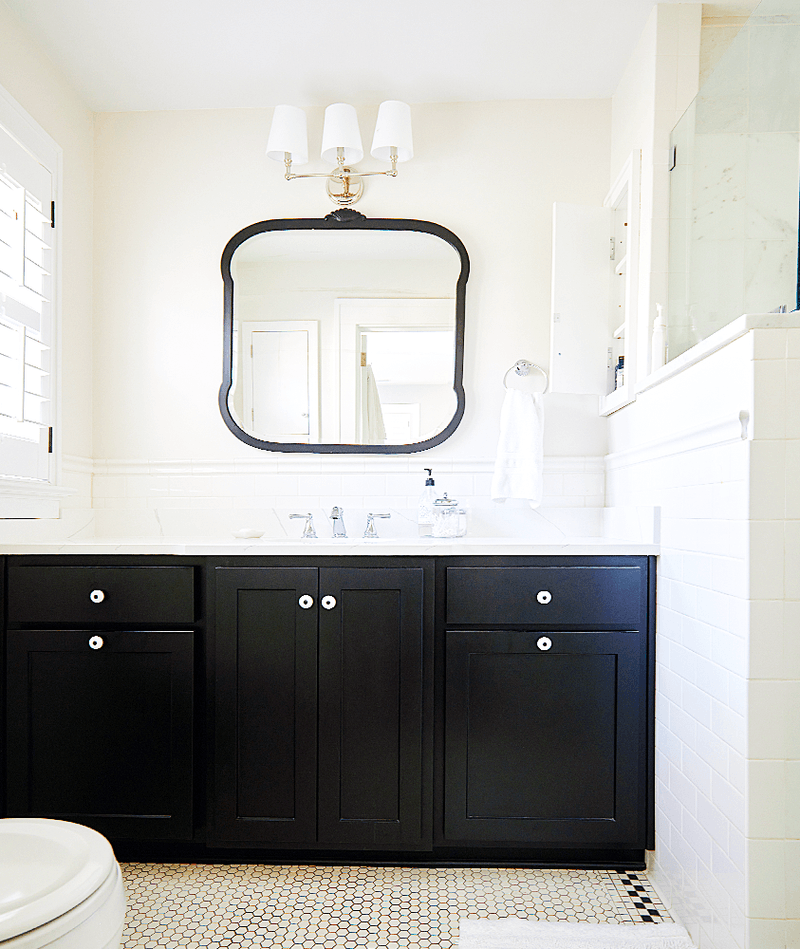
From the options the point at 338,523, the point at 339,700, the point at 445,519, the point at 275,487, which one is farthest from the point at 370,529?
the point at 339,700

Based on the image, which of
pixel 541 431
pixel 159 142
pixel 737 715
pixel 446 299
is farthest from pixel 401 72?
pixel 737 715

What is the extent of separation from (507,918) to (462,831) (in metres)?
0.25

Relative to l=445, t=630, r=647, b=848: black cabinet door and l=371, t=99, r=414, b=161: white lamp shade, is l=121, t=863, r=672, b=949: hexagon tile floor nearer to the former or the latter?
l=445, t=630, r=647, b=848: black cabinet door

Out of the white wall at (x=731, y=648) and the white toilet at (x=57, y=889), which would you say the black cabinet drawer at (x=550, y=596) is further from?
the white toilet at (x=57, y=889)

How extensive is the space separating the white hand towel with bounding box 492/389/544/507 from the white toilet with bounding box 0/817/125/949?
159 cm

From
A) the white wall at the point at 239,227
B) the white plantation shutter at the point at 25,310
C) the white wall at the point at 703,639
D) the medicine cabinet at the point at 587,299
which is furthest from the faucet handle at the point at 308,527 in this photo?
the white wall at the point at 703,639

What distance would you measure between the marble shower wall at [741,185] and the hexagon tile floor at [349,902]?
1417 millimetres

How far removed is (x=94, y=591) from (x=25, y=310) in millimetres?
860

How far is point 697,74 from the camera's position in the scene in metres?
2.11

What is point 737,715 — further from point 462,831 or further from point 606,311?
point 606,311

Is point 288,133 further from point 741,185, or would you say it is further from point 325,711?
point 325,711

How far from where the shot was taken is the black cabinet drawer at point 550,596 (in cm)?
196

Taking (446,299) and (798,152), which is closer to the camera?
(798,152)

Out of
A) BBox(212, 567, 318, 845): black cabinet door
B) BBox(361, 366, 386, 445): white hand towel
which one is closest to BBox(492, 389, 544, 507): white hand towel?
BBox(361, 366, 386, 445): white hand towel
